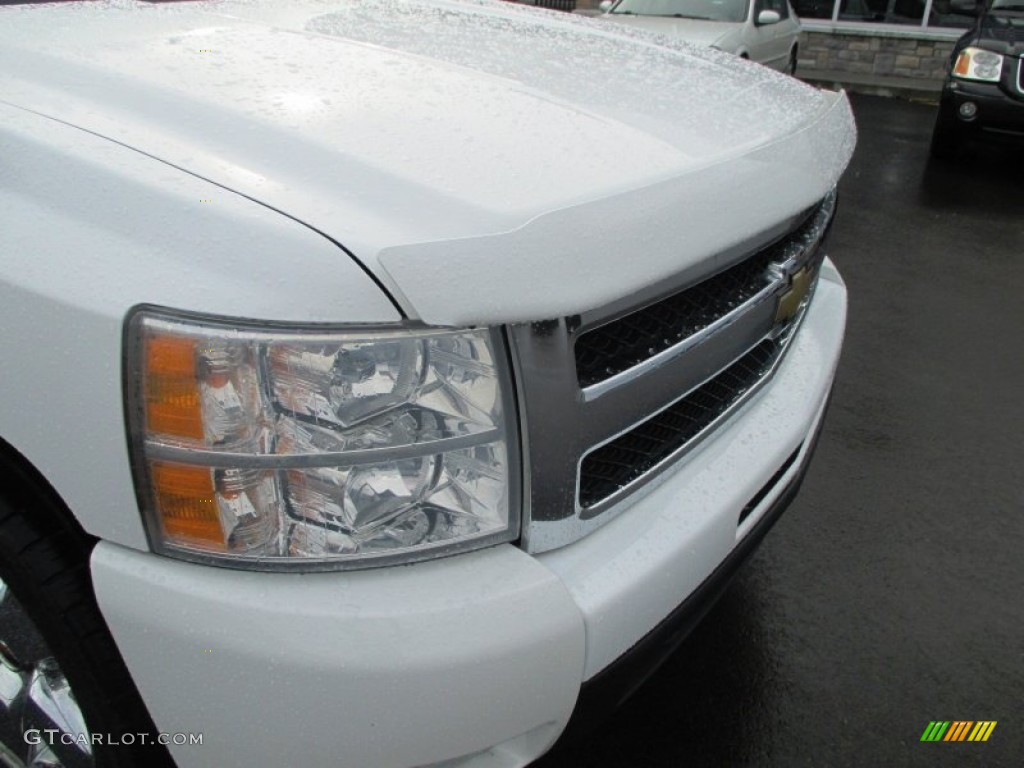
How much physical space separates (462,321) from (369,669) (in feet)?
1.46

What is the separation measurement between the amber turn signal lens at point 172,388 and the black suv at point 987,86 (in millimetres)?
7341

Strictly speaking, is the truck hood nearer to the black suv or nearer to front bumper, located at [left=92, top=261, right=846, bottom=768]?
front bumper, located at [left=92, top=261, right=846, bottom=768]

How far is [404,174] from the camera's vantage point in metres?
1.25

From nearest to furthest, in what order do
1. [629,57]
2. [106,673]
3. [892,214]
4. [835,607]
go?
[106,673] < [629,57] < [835,607] < [892,214]

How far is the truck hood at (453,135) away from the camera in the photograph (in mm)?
1123

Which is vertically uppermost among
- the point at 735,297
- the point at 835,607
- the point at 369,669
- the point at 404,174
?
the point at 404,174

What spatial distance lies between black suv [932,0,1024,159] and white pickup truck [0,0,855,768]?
6.48 meters

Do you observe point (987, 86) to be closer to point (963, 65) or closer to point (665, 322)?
point (963, 65)

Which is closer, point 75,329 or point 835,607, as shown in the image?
point 75,329

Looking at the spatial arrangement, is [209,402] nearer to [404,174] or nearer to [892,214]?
[404,174]

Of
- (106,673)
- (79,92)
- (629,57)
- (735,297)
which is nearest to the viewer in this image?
(106,673)

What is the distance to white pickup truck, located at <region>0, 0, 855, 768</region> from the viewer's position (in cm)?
107

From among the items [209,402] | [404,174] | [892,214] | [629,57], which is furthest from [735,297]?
[892,214]

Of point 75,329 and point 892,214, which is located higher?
point 75,329
